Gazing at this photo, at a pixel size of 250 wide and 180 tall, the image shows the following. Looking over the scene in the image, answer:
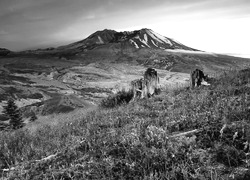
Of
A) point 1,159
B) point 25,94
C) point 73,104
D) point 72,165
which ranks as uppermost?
point 72,165

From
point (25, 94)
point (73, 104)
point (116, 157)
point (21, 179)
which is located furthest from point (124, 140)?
point (25, 94)

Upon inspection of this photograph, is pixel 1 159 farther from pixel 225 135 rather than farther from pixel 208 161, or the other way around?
pixel 225 135

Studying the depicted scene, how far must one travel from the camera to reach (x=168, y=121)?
5.61m

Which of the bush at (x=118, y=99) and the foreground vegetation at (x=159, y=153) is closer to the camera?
the foreground vegetation at (x=159, y=153)

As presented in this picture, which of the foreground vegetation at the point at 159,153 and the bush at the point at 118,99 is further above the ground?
the foreground vegetation at the point at 159,153

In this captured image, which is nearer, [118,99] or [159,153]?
[159,153]

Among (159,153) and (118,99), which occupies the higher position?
(159,153)

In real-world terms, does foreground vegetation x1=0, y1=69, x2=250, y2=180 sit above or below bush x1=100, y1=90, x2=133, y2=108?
above

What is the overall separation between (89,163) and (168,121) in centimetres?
240

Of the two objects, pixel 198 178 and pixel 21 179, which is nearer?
pixel 198 178

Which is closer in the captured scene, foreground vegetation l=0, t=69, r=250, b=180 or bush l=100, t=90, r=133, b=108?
foreground vegetation l=0, t=69, r=250, b=180

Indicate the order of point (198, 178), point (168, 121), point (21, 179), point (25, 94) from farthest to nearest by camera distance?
point (25, 94)
point (168, 121)
point (21, 179)
point (198, 178)

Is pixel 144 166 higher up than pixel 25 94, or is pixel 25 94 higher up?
pixel 144 166

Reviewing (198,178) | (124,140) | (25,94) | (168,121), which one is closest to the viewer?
(198,178)
